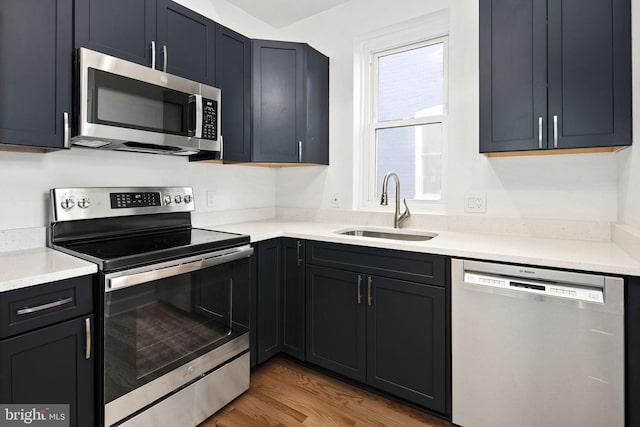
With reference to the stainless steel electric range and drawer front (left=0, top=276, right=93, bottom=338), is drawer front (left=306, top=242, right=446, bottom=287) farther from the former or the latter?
drawer front (left=0, top=276, right=93, bottom=338)

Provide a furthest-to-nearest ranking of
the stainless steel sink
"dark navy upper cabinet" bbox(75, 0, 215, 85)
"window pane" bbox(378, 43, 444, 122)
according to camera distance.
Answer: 1. "window pane" bbox(378, 43, 444, 122)
2. the stainless steel sink
3. "dark navy upper cabinet" bbox(75, 0, 215, 85)

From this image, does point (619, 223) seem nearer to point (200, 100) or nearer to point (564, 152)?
point (564, 152)

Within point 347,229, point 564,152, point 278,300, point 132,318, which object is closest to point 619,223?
point 564,152

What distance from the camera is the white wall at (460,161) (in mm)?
1873

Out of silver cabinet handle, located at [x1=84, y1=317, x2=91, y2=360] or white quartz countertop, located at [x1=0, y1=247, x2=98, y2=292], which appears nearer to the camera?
white quartz countertop, located at [x1=0, y1=247, x2=98, y2=292]

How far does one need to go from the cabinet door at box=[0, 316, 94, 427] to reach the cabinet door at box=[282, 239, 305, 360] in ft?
3.70

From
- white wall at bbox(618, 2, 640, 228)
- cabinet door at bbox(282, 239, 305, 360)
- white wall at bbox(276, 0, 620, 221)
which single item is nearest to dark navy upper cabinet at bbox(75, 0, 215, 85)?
white wall at bbox(276, 0, 620, 221)

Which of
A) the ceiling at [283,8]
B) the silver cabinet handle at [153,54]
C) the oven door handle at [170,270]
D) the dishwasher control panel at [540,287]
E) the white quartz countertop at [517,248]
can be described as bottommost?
the dishwasher control panel at [540,287]

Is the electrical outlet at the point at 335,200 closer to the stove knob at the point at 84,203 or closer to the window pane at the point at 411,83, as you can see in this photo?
the window pane at the point at 411,83

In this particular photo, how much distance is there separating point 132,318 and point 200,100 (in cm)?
118

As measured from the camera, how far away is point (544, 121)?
168 centimetres

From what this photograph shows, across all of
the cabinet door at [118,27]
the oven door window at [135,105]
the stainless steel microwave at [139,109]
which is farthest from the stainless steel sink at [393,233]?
the cabinet door at [118,27]

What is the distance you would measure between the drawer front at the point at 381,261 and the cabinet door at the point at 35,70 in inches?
54.2

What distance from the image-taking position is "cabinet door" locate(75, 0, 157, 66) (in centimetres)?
154
